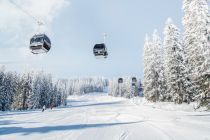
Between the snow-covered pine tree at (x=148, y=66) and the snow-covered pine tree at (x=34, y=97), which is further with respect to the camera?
the snow-covered pine tree at (x=34, y=97)

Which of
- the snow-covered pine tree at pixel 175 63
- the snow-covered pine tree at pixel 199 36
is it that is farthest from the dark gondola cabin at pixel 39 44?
the snow-covered pine tree at pixel 175 63

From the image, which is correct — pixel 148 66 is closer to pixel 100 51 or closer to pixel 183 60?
pixel 183 60

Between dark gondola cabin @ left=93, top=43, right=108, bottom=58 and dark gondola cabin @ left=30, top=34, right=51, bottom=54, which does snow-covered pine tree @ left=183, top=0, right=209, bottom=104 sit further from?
dark gondola cabin @ left=30, top=34, right=51, bottom=54

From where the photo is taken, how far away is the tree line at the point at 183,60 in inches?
1350

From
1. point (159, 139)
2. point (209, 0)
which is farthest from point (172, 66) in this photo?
point (159, 139)

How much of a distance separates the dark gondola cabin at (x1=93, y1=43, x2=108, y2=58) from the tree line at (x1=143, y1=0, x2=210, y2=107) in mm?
10827

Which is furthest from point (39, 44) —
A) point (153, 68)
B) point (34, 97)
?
point (34, 97)

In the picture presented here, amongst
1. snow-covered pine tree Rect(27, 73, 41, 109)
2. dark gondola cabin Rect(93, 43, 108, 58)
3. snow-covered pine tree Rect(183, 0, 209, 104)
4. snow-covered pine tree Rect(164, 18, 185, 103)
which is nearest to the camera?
dark gondola cabin Rect(93, 43, 108, 58)

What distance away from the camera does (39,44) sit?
29.3m

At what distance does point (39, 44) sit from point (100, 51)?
269 inches

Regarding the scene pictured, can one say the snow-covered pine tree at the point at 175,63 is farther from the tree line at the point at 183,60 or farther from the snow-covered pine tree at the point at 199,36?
the snow-covered pine tree at the point at 199,36

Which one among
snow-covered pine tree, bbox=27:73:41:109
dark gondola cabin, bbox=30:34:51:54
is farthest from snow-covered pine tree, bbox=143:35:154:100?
dark gondola cabin, bbox=30:34:51:54

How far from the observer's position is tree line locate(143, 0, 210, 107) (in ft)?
112

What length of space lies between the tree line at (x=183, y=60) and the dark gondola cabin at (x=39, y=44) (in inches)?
677
